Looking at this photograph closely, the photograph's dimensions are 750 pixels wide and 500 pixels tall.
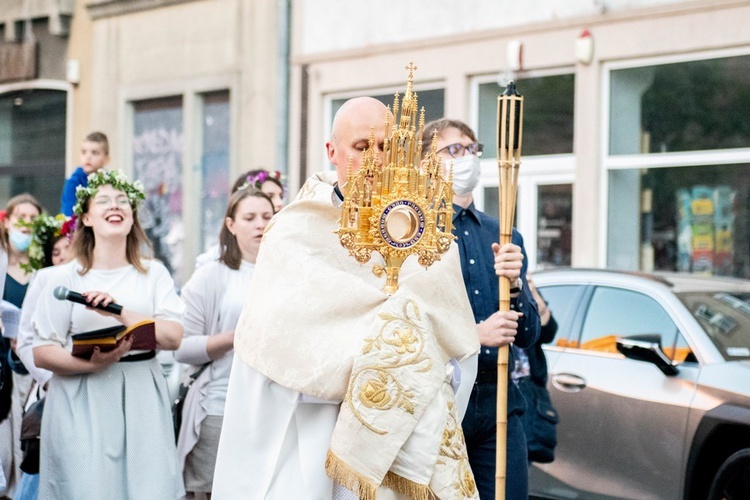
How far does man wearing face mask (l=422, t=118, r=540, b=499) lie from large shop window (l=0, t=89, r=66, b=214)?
15.3 meters

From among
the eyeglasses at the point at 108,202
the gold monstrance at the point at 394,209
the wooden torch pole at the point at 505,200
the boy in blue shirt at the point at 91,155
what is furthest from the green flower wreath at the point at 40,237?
the gold monstrance at the point at 394,209

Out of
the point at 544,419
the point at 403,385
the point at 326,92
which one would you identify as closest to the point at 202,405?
the point at 544,419

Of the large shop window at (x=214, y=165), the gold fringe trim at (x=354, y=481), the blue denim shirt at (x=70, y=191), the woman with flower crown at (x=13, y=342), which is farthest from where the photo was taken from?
the large shop window at (x=214, y=165)

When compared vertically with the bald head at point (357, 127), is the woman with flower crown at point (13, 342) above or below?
below

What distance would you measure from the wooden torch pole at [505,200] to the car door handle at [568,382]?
10.1ft

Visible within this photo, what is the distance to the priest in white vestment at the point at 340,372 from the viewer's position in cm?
425

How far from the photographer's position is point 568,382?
29.1 ft

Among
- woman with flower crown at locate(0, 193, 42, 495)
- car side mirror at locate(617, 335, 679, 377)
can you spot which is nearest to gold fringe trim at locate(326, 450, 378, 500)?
woman with flower crown at locate(0, 193, 42, 495)

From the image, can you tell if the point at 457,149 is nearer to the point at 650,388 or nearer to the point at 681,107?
the point at 650,388

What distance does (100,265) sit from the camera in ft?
23.2

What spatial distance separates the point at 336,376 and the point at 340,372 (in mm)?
17

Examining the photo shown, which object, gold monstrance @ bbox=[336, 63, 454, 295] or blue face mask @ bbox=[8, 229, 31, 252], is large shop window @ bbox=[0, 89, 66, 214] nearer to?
blue face mask @ bbox=[8, 229, 31, 252]

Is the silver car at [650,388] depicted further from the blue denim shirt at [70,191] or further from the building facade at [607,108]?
the building facade at [607,108]

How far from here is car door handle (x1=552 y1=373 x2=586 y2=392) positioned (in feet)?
28.9
